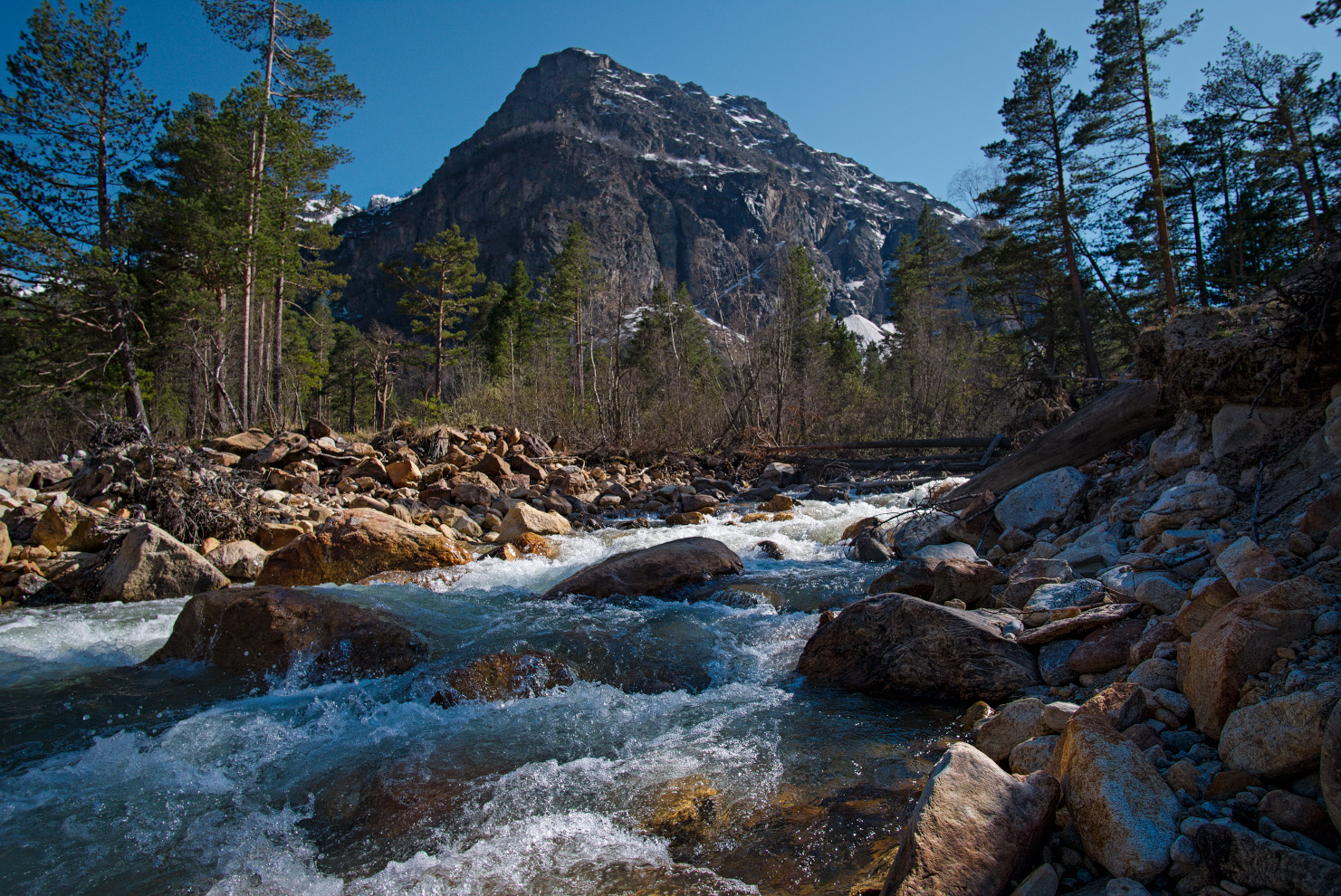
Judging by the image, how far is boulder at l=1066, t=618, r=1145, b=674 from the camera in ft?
9.86

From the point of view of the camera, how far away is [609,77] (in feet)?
489

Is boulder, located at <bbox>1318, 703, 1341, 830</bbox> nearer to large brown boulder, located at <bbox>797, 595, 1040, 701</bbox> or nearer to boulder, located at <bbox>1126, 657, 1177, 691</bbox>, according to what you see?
boulder, located at <bbox>1126, 657, 1177, 691</bbox>

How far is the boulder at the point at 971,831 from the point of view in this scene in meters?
1.78

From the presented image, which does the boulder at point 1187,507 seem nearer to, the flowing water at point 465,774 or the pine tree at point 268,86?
the flowing water at point 465,774

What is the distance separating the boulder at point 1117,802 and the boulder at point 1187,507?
257 cm

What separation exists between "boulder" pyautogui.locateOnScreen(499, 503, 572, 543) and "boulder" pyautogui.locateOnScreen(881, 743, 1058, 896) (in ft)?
23.7

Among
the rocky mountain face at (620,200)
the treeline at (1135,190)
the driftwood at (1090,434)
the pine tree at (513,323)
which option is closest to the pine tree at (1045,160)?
the treeline at (1135,190)

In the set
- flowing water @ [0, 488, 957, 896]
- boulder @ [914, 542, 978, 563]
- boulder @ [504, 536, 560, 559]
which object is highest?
boulder @ [914, 542, 978, 563]

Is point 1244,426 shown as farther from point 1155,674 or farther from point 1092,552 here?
point 1155,674

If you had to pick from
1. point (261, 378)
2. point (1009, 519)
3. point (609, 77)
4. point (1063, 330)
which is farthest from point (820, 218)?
point (1009, 519)

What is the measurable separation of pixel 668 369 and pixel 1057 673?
19339mm

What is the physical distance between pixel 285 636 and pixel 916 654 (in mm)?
4106

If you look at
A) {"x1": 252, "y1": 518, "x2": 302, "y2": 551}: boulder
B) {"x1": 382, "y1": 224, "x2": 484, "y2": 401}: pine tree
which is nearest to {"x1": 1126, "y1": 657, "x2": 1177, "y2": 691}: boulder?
{"x1": 252, "y1": 518, "x2": 302, "y2": 551}: boulder

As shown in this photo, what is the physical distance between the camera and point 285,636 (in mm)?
4461
